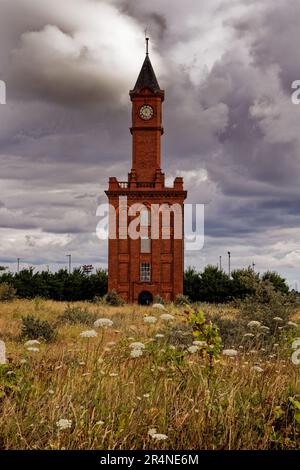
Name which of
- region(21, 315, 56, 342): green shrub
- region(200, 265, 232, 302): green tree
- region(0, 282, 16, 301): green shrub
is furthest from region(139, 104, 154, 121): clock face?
region(21, 315, 56, 342): green shrub

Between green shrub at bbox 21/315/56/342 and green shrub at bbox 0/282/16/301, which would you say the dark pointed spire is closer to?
green shrub at bbox 0/282/16/301

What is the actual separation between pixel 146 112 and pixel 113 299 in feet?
56.4

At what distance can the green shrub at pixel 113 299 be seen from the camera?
4153 centimetres

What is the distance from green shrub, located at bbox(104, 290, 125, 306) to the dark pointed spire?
1810 cm

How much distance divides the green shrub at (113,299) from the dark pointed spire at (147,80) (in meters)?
18.1

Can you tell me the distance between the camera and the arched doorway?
45.6 metres

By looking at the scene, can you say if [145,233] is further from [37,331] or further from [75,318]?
[37,331]

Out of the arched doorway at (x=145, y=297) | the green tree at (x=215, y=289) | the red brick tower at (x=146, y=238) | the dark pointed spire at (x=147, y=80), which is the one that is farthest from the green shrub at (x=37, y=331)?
the dark pointed spire at (x=147, y=80)

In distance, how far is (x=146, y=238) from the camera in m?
46.4

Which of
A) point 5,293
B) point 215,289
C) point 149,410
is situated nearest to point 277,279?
point 215,289

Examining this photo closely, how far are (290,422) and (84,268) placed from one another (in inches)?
2003

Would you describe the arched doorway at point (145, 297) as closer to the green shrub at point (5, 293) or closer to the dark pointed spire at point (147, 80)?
the green shrub at point (5, 293)

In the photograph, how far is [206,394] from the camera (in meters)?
4.47
